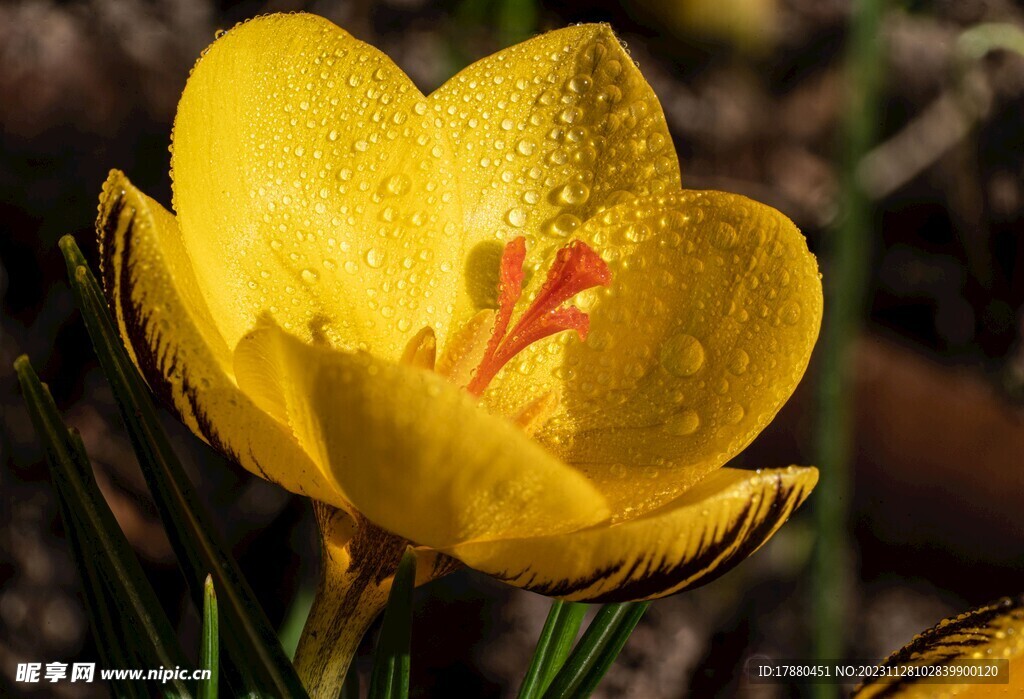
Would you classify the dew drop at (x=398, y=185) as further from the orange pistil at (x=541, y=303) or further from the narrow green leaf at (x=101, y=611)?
the narrow green leaf at (x=101, y=611)

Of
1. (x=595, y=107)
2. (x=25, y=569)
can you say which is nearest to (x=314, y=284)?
(x=595, y=107)

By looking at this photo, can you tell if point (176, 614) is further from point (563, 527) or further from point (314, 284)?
point (563, 527)

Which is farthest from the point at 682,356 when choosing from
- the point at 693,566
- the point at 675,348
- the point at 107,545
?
the point at 107,545

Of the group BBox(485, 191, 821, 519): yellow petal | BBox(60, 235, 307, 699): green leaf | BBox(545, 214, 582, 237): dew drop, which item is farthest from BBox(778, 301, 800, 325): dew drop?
BBox(60, 235, 307, 699): green leaf

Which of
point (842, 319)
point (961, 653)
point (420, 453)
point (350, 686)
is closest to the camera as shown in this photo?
point (420, 453)

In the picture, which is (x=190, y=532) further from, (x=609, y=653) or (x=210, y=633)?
(x=609, y=653)

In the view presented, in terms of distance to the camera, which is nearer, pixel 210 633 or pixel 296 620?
pixel 210 633

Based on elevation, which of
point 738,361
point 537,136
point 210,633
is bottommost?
point 210,633
